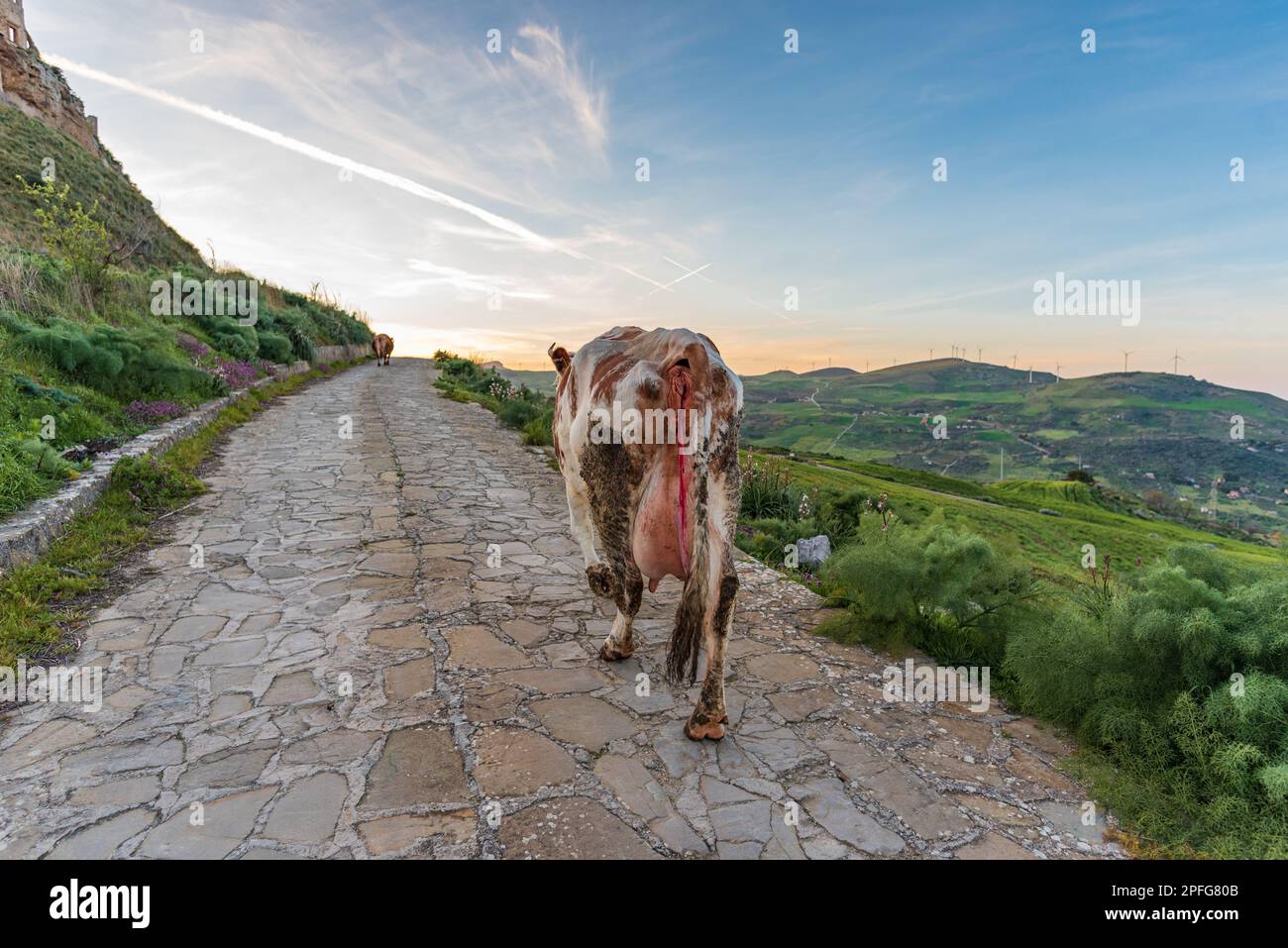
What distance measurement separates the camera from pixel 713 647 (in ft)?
10.3

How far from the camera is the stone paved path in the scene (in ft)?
8.34

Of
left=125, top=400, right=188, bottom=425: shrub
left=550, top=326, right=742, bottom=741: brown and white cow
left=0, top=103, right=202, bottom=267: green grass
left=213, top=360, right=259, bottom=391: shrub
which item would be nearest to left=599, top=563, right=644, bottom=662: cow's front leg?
left=550, top=326, right=742, bottom=741: brown and white cow

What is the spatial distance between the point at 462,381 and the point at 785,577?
858 inches

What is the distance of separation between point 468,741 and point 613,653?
1.20 meters

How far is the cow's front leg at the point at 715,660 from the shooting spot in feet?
10.1

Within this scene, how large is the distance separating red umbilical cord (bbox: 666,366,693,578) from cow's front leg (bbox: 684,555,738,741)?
0.29 meters

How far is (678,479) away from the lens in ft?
10.2

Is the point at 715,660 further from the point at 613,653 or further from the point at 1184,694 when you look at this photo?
the point at 1184,694

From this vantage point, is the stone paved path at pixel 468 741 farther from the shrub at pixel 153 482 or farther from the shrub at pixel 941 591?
the shrub at pixel 153 482

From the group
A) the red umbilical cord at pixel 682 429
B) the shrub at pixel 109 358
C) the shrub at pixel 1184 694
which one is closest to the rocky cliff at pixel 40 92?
the shrub at pixel 109 358

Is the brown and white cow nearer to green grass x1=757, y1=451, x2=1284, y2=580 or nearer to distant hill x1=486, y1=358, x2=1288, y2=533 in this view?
green grass x1=757, y1=451, x2=1284, y2=580

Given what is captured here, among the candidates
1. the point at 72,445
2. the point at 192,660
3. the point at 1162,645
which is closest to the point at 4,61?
the point at 72,445

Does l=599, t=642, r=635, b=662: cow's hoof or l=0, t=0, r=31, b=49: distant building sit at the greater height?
l=0, t=0, r=31, b=49: distant building
